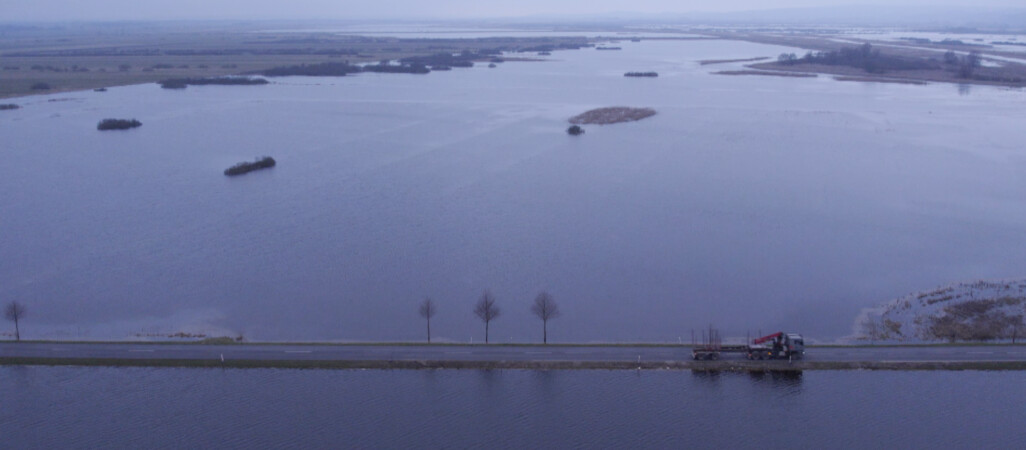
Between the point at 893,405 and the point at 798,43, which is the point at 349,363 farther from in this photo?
the point at 798,43

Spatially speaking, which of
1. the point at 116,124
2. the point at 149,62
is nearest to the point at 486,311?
the point at 116,124

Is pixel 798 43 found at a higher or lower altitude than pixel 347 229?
higher

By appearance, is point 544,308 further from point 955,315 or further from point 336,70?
point 336,70

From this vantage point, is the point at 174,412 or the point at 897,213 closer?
the point at 174,412

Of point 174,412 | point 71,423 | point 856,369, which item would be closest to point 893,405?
point 856,369

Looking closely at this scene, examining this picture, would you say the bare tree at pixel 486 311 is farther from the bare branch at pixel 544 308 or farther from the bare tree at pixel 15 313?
the bare tree at pixel 15 313

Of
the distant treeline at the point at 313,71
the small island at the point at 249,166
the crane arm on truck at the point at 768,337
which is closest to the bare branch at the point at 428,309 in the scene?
the crane arm on truck at the point at 768,337
